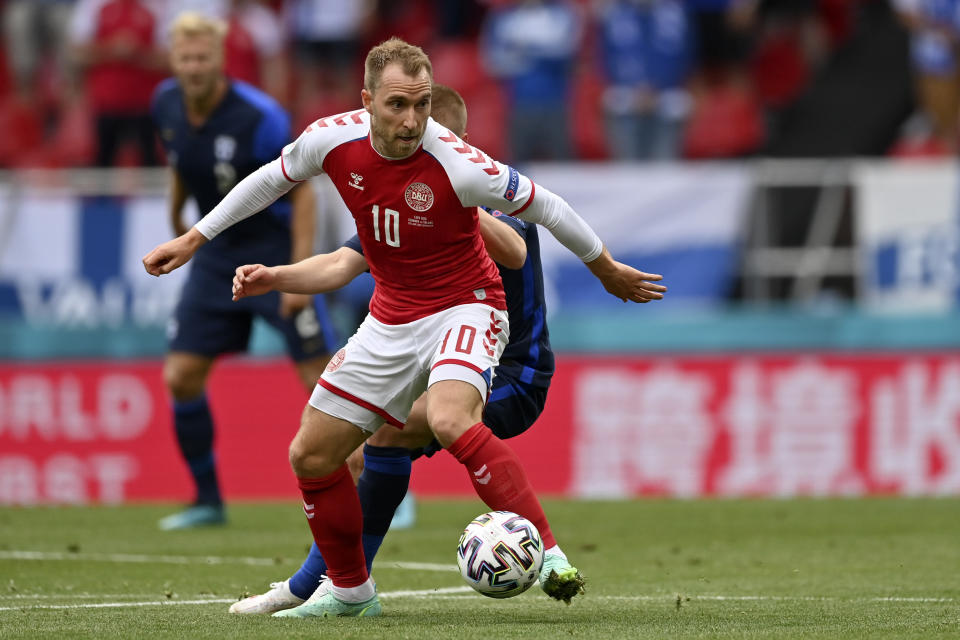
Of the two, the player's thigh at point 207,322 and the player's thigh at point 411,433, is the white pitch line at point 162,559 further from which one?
the player's thigh at point 411,433

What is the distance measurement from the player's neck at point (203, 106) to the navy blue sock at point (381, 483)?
12.5ft

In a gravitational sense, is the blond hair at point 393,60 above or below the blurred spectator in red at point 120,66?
below

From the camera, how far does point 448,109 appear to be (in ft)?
21.6

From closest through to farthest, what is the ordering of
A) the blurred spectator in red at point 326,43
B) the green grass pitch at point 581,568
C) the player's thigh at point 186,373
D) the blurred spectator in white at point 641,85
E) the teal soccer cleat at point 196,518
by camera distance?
the green grass pitch at point 581,568
the player's thigh at point 186,373
the teal soccer cleat at point 196,518
the blurred spectator in white at point 641,85
the blurred spectator in red at point 326,43

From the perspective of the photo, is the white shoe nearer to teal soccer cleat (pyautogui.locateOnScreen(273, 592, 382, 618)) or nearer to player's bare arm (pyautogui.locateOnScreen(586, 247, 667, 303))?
teal soccer cleat (pyautogui.locateOnScreen(273, 592, 382, 618))

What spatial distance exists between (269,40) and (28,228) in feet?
11.7

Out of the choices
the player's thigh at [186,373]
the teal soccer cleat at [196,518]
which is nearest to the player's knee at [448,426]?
the player's thigh at [186,373]

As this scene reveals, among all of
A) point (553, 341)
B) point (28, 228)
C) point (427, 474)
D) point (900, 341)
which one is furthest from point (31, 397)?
point (900, 341)

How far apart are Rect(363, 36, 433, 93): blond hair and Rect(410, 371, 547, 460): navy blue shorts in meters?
1.47

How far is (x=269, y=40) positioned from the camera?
1609cm

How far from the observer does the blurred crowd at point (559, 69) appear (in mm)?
15055

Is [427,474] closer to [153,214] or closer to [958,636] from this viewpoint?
[153,214]

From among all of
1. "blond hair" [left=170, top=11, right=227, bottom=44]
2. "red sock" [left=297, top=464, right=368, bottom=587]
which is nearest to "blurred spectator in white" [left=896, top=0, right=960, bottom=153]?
"blond hair" [left=170, top=11, right=227, bottom=44]

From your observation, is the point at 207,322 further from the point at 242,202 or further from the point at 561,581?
the point at 561,581
